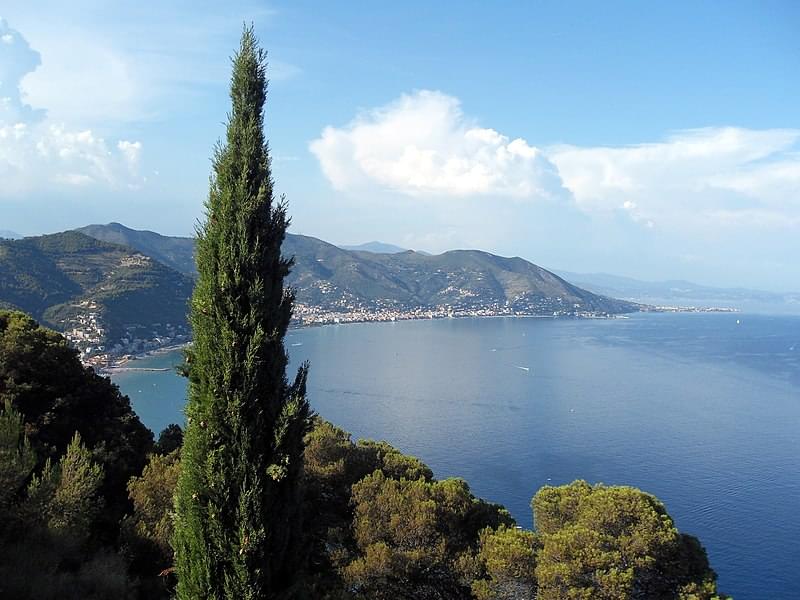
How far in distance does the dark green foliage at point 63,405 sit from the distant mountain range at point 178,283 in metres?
9.83

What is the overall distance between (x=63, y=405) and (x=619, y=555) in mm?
12932

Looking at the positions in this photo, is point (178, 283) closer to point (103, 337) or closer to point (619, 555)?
point (103, 337)

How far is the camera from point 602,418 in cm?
4519

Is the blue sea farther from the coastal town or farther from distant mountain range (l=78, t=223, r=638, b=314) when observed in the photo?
distant mountain range (l=78, t=223, r=638, b=314)

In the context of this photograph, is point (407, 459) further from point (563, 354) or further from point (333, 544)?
point (563, 354)

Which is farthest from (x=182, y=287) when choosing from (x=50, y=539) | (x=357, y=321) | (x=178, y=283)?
(x=50, y=539)

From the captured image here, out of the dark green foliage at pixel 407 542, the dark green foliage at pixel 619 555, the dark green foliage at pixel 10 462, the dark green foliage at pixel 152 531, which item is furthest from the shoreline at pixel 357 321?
the dark green foliage at pixel 619 555

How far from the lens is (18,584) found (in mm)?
6461

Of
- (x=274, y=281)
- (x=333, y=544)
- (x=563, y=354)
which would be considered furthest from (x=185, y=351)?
(x=563, y=354)

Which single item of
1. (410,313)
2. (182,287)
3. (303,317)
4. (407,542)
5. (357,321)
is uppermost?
(182,287)

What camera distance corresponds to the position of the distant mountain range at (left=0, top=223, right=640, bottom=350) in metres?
67.2

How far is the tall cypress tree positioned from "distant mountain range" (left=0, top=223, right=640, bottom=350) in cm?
52

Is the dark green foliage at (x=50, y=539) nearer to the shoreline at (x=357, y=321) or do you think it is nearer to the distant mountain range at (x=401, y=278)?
the shoreline at (x=357, y=321)

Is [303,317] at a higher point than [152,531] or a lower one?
lower
